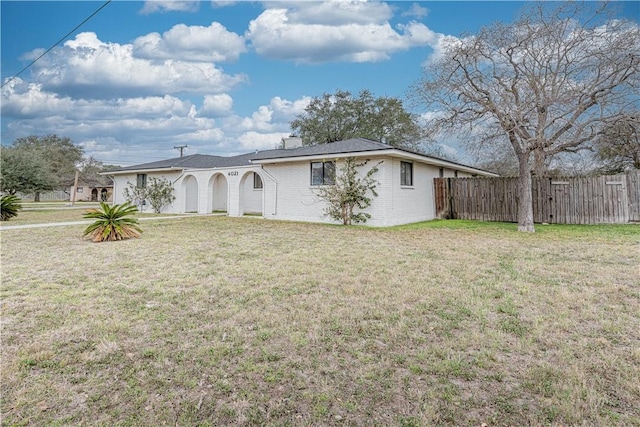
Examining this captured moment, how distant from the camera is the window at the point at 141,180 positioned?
2312cm

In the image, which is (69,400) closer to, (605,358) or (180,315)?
(180,315)

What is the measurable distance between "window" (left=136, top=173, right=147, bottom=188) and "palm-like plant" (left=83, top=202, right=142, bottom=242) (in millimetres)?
13854

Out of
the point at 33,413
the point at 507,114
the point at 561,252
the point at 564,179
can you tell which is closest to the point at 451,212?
the point at 564,179

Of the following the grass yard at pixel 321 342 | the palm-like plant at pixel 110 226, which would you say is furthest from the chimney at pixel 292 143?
the grass yard at pixel 321 342

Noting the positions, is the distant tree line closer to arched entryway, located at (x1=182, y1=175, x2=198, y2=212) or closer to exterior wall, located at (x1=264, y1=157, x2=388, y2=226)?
arched entryway, located at (x1=182, y1=175, x2=198, y2=212)

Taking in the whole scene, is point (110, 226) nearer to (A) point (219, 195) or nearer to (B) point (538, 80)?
(A) point (219, 195)

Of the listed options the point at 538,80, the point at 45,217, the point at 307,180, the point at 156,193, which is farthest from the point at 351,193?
the point at 45,217

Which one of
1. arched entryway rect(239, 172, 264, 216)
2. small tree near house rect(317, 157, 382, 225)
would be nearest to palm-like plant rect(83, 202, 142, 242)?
small tree near house rect(317, 157, 382, 225)

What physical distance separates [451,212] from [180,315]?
605 inches

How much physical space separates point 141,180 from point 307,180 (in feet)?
45.2

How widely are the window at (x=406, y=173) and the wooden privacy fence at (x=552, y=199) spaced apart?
280 cm

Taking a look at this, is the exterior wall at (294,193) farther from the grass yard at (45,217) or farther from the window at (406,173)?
the grass yard at (45,217)

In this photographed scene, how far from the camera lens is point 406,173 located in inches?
580

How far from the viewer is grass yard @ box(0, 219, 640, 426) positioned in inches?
92.5
